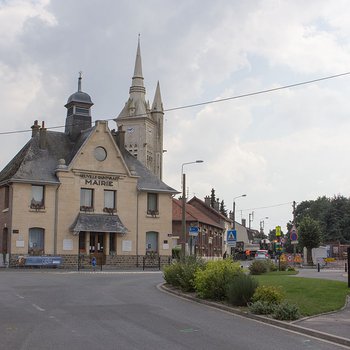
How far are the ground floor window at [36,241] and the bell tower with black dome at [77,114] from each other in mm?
9335

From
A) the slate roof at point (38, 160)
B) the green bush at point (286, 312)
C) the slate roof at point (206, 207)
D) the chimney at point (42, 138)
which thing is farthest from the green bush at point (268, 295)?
the slate roof at point (206, 207)

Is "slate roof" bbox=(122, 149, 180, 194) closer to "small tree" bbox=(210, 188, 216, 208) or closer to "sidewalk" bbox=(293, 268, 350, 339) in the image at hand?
"sidewalk" bbox=(293, 268, 350, 339)

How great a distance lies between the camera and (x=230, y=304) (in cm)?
1658

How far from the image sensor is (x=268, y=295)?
15352 millimetres

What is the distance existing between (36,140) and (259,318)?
3537cm

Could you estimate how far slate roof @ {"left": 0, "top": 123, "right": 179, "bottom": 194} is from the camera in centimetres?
4344

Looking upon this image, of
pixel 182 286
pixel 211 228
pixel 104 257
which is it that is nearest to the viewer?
pixel 182 286

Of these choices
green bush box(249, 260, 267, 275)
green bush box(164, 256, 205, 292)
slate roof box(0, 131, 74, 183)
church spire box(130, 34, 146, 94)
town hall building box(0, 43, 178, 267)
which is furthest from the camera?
church spire box(130, 34, 146, 94)

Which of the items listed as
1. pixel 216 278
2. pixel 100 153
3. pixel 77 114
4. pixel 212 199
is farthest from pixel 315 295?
pixel 212 199

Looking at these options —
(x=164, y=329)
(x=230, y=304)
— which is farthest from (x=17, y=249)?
(x=164, y=329)

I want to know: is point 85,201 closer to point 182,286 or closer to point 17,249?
point 17,249

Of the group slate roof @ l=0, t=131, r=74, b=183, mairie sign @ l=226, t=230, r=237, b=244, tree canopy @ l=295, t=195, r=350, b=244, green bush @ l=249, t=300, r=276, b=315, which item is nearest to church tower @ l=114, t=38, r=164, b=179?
tree canopy @ l=295, t=195, r=350, b=244

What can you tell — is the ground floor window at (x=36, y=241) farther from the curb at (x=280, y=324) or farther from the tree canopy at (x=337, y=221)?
the tree canopy at (x=337, y=221)

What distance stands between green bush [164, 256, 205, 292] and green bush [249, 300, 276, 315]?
17.8ft
